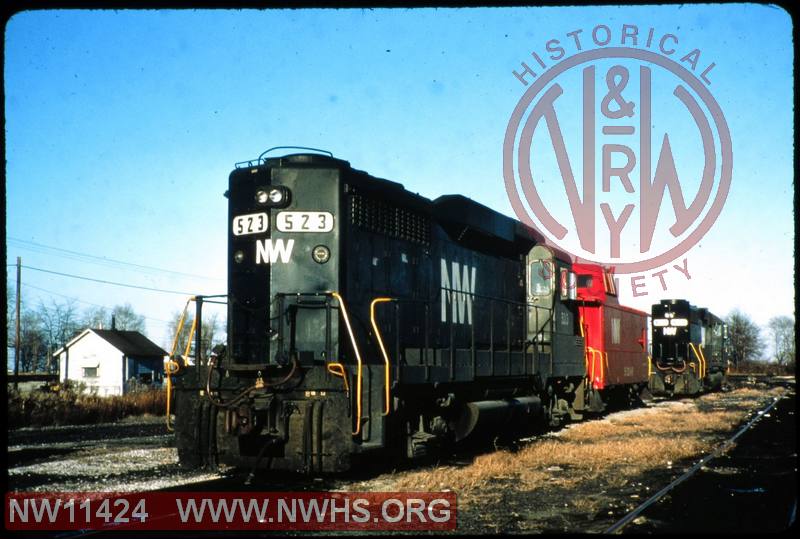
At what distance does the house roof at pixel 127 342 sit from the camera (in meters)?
58.4

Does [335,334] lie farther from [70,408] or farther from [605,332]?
[70,408]

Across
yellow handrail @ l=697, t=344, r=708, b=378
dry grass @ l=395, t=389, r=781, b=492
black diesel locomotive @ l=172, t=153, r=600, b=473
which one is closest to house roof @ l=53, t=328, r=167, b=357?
yellow handrail @ l=697, t=344, r=708, b=378

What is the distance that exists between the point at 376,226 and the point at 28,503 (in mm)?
4886

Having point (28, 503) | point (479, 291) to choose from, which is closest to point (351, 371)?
point (28, 503)

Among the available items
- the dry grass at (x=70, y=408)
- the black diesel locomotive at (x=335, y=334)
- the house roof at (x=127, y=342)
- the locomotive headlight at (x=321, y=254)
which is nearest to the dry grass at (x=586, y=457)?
the black diesel locomotive at (x=335, y=334)

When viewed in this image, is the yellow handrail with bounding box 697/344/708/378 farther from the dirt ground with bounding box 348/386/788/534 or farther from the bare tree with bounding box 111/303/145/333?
the bare tree with bounding box 111/303/145/333

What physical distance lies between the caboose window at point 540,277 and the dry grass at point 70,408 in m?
12.7

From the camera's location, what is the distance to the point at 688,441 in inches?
502

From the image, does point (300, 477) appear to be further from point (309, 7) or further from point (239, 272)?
point (309, 7)

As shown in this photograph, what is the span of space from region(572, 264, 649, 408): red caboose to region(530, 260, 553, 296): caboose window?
2605 mm

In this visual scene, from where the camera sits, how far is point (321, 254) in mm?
8727

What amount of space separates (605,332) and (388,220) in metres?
10.7

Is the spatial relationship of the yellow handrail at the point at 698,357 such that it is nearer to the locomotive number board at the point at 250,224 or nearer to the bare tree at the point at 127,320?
the locomotive number board at the point at 250,224
